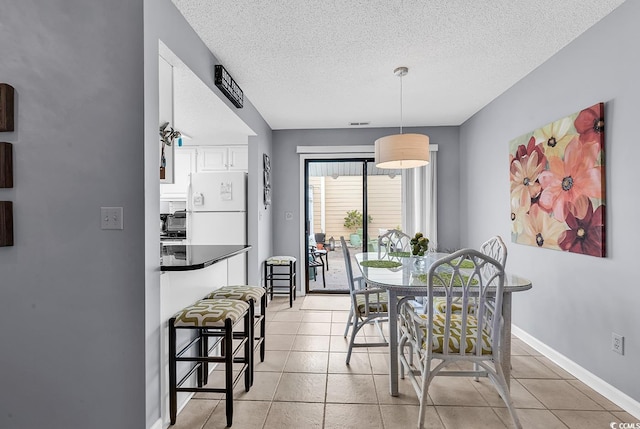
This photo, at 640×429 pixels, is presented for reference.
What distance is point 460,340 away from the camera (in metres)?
1.90

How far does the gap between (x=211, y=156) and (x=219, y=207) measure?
3.31 ft

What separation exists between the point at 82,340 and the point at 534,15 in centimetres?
327

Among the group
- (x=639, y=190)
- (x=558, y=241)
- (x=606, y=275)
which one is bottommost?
(x=606, y=275)

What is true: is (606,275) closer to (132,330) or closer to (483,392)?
(483,392)

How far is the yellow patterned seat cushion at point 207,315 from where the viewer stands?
190 centimetres

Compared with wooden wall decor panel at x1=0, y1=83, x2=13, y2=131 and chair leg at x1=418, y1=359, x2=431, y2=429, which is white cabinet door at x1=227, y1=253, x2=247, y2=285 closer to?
wooden wall decor panel at x1=0, y1=83, x2=13, y2=131

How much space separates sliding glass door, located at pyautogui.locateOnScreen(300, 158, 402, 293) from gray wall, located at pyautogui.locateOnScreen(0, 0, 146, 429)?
343 cm

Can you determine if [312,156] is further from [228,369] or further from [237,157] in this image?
[228,369]

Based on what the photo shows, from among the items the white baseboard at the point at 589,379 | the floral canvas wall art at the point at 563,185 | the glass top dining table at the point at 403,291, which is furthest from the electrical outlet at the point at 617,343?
the glass top dining table at the point at 403,291

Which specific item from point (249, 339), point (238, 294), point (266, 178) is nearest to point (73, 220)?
point (238, 294)

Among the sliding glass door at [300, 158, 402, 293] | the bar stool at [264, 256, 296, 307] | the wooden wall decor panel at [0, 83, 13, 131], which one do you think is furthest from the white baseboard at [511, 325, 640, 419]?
the wooden wall decor panel at [0, 83, 13, 131]

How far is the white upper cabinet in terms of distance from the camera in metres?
4.80

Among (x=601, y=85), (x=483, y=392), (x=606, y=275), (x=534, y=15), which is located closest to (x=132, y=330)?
(x=483, y=392)

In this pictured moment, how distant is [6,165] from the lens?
5.82ft
